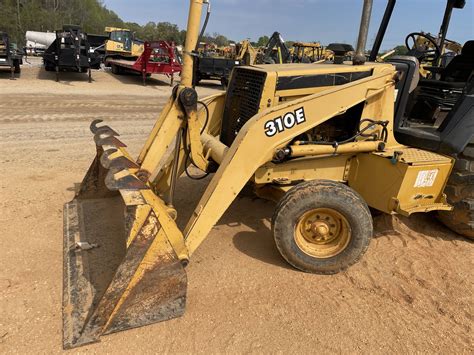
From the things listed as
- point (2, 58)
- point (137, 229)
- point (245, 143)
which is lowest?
point (2, 58)

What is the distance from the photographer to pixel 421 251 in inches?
156

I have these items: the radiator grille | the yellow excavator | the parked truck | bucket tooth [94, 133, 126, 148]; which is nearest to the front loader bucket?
bucket tooth [94, 133, 126, 148]

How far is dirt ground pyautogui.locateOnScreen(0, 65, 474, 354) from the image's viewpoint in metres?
2.64

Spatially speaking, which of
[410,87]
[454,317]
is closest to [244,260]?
[454,317]

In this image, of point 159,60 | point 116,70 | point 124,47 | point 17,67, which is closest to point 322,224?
point 159,60

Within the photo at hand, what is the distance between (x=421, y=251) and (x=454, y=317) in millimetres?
1017

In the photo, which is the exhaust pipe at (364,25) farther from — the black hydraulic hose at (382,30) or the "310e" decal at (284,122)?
the "310e" decal at (284,122)

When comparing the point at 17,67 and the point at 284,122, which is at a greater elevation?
the point at 284,122

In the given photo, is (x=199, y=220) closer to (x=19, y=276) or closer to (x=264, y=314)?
(x=264, y=314)

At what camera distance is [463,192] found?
3.88 m

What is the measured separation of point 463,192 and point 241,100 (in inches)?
94.0

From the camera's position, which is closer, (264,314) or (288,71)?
(264,314)

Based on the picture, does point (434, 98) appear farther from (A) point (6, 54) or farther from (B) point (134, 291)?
(A) point (6, 54)

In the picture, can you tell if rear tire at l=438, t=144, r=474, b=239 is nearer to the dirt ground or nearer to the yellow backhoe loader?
the yellow backhoe loader
